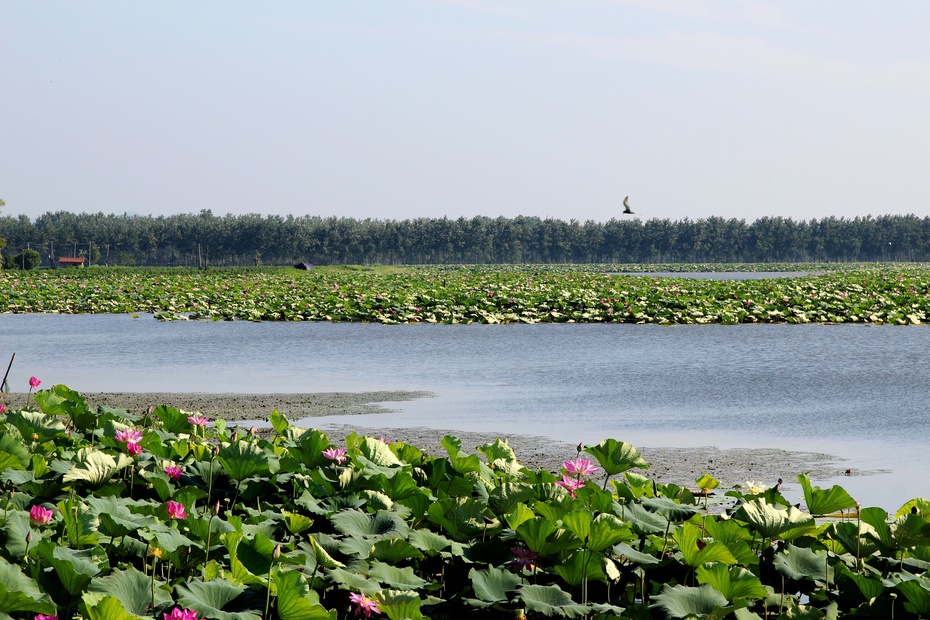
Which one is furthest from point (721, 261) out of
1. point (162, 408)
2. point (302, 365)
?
point (162, 408)

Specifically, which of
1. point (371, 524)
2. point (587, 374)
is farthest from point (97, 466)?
point (587, 374)

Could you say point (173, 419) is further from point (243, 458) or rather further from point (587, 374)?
point (587, 374)

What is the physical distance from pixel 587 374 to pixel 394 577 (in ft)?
37.4

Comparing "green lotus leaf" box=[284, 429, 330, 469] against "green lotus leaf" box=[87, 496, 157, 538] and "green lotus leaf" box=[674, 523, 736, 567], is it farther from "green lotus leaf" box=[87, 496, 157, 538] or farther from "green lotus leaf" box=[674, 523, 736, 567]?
"green lotus leaf" box=[674, 523, 736, 567]

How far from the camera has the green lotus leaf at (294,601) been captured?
3.21 metres

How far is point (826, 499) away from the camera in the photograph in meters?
4.20

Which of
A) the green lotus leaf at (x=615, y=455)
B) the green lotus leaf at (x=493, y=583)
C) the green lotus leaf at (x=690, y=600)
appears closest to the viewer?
the green lotus leaf at (x=690, y=600)

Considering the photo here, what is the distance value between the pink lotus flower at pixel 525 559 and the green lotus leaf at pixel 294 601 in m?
0.91

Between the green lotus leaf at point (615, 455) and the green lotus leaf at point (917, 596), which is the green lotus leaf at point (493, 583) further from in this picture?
the green lotus leaf at point (917, 596)

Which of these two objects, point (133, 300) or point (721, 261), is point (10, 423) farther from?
point (721, 261)

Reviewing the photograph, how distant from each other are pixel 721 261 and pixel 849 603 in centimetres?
16084

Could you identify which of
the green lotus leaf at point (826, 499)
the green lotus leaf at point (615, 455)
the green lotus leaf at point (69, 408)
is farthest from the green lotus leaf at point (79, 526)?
the green lotus leaf at point (826, 499)

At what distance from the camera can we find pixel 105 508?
166 inches

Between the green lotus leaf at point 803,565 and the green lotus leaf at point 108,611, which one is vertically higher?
the green lotus leaf at point 108,611
